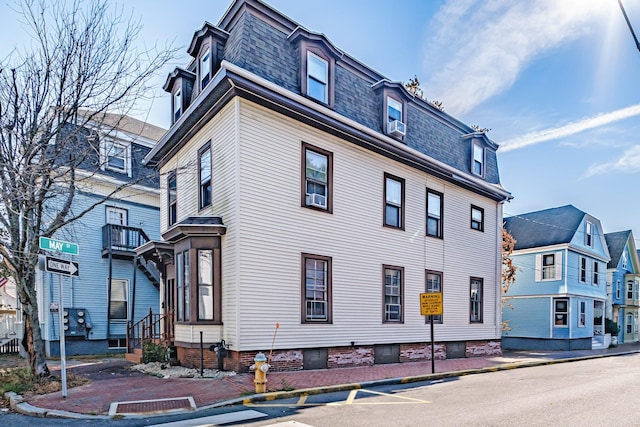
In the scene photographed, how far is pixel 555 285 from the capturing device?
25.4 meters

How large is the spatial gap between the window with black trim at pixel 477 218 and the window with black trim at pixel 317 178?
8247mm

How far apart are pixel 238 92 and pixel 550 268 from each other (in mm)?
23119

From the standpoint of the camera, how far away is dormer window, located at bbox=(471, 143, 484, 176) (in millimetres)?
18625

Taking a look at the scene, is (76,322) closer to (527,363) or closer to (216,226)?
(216,226)

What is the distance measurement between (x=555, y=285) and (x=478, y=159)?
Answer: 38.0 feet

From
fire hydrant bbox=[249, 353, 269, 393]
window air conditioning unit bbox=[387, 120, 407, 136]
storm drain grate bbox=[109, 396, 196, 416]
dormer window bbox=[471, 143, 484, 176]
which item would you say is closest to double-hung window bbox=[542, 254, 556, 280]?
dormer window bbox=[471, 143, 484, 176]

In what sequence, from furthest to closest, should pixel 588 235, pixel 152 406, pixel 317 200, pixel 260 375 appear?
1. pixel 588 235
2. pixel 317 200
3. pixel 260 375
4. pixel 152 406

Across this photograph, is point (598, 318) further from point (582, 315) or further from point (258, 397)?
point (258, 397)

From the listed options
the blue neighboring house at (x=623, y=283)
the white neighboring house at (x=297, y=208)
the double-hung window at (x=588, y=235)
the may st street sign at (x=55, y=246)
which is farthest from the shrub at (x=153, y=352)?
the blue neighboring house at (x=623, y=283)

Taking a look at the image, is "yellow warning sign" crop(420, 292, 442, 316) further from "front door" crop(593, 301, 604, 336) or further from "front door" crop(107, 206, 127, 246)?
"front door" crop(593, 301, 604, 336)

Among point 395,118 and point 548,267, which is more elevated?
point 395,118

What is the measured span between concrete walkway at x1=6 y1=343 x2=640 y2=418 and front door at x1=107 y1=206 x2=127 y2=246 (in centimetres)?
571

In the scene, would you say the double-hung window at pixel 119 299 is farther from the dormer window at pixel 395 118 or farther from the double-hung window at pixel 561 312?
the double-hung window at pixel 561 312

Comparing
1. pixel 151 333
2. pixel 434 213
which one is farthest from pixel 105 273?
pixel 434 213
